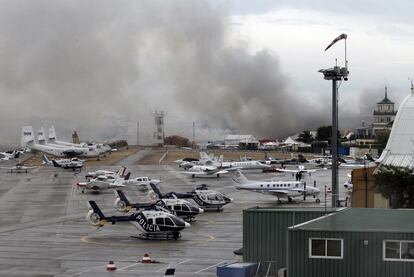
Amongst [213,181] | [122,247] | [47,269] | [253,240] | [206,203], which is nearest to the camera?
[253,240]

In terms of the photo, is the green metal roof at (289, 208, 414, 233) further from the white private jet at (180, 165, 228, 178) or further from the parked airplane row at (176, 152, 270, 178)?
the white private jet at (180, 165, 228, 178)

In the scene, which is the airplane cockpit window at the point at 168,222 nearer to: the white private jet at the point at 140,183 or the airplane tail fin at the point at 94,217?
the airplane tail fin at the point at 94,217

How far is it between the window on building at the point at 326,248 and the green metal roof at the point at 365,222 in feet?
1.38

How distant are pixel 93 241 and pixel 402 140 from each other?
24.5 metres

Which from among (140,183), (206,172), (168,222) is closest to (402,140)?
(168,222)

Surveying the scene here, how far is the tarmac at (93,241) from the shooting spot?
41.9 m

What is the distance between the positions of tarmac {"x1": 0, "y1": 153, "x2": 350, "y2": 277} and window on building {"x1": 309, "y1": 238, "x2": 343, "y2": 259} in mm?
11252

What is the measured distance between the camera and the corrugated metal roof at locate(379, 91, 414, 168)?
60.4 meters

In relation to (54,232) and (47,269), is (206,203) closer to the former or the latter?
(54,232)

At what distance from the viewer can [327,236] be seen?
27156 millimetres

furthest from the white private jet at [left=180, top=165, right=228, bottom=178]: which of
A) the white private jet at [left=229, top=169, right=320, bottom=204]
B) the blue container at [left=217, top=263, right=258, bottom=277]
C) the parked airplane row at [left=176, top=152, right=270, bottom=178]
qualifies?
the blue container at [left=217, top=263, right=258, bottom=277]

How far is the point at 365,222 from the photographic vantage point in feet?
96.0

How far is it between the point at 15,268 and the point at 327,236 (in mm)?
20550

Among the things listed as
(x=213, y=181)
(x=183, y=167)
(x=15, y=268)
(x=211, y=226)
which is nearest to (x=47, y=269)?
(x=15, y=268)
